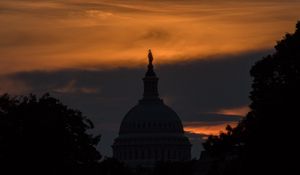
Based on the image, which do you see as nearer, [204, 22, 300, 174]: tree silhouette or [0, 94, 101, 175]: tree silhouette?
[204, 22, 300, 174]: tree silhouette

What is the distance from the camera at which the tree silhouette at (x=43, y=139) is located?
92.6 metres

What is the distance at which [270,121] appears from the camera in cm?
7700

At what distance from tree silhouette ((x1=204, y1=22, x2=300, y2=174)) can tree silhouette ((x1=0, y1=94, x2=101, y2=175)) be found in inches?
494

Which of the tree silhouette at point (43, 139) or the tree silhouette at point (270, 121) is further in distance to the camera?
the tree silhouette at point (43, 139)

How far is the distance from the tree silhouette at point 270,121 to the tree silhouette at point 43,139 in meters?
12.5

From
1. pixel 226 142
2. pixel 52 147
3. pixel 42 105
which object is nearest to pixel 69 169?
pixel 52 147

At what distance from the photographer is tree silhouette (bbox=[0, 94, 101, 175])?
92562 millimetres

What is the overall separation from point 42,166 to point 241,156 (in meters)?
16.1

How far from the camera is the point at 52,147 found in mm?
93500

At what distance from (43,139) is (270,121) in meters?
19.5

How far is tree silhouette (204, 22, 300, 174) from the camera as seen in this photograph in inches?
3007

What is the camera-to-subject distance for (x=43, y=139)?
Result: 9312cm

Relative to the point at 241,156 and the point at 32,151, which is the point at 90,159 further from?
the point at 241,156

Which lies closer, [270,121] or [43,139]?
[270,121]
